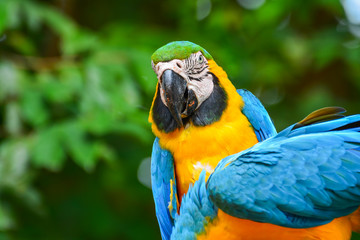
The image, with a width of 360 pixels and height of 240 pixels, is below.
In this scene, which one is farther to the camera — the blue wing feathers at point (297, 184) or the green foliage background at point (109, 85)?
the green foliage background at point (109, 85)

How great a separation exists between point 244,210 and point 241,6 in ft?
9.34

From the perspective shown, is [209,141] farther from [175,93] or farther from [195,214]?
[195,214]

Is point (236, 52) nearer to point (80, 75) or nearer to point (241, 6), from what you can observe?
point (241, 6)

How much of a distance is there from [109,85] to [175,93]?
1292mm

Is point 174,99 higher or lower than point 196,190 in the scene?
higher

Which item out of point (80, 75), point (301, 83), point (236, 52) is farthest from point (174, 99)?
point (301, 83)

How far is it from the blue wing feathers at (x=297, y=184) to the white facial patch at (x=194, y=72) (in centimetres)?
52

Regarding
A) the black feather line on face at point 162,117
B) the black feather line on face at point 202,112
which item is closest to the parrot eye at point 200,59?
the black feather line on face at point 202,112

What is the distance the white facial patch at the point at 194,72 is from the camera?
68.9 inches

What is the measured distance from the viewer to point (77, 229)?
3.60m

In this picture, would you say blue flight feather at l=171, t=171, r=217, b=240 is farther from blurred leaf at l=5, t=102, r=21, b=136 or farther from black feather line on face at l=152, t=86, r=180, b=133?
blurred leaf at l=5, t=102, r=21, b=136

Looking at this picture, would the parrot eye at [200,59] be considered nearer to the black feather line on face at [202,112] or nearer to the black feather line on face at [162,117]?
the black feather line on face at [202,112]

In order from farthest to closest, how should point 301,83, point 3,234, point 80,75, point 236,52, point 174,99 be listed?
point 301,83
point 236,52
point 80,75
point 3,234
point 174,99

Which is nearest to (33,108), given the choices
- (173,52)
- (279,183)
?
(173,52)
